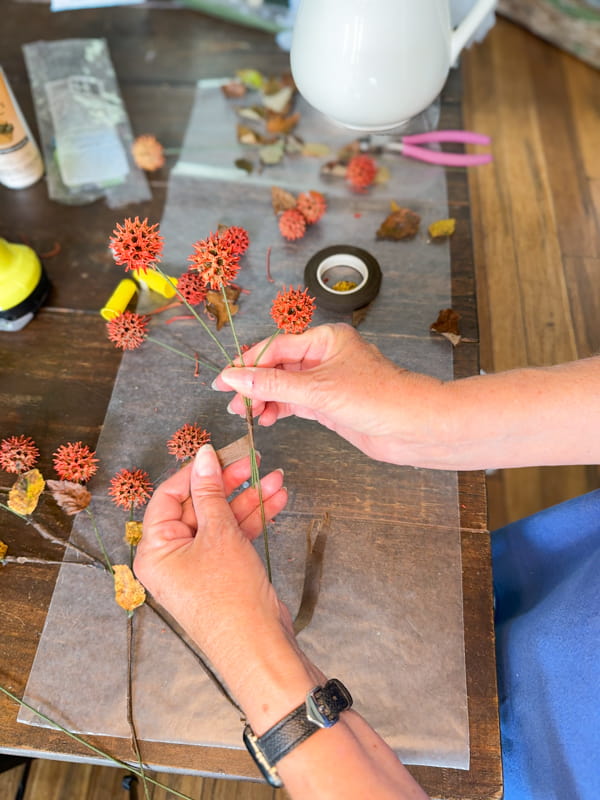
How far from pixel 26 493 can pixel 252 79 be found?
2.39ft

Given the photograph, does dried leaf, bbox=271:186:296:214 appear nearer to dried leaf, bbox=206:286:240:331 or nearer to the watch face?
dried leaf, bbox=206:286:240:331

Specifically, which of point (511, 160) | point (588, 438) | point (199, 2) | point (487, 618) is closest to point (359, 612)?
point (487, 618)

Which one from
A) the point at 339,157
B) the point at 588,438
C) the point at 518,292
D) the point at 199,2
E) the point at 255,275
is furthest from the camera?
the point at 518,292

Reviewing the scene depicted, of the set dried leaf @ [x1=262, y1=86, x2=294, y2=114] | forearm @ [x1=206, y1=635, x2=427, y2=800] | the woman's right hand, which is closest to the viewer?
forearm @ [x1=206, y1=635, x2=427, y2=800]

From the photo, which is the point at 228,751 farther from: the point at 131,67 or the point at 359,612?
the point at 131,67

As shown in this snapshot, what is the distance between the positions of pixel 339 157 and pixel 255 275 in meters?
0.26

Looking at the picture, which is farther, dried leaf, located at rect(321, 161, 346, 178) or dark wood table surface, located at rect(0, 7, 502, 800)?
dried leaf, located at rect(321, 161, 346, 178)

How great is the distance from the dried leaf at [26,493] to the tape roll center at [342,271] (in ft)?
1.32

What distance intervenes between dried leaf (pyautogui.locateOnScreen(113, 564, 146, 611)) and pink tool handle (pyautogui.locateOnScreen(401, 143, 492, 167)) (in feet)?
2.31

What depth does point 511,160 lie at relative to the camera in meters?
1.39

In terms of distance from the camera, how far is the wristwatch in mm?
446

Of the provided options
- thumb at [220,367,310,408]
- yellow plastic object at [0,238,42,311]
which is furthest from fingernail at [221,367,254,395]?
yellow plastic object at [0,238,42,311]

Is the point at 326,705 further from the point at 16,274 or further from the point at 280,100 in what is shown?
the point at 280,100

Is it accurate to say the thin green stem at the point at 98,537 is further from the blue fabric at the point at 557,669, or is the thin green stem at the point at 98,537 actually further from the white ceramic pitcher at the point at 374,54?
the white ceramic pitcher at the point at 374,54
